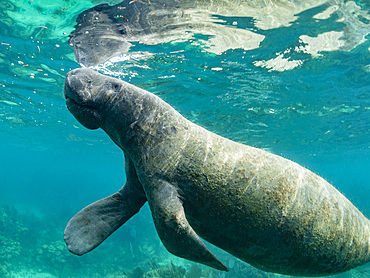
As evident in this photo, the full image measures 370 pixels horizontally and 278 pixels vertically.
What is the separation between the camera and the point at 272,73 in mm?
11680

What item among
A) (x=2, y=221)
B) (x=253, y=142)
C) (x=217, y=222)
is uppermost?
(x=217, y=222)

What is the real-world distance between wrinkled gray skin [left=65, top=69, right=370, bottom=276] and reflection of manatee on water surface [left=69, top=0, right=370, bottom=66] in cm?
551

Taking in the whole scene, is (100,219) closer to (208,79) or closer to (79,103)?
(79,103)

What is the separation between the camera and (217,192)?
265 cm

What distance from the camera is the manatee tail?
3180mm

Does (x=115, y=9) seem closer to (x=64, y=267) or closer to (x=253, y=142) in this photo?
(x=64, y=267)

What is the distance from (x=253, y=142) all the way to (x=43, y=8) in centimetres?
2220

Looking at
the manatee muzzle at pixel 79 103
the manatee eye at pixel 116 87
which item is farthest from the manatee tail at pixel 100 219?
the manatee eye at pixel 116 87

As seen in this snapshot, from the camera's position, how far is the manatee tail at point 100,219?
10.4 ft

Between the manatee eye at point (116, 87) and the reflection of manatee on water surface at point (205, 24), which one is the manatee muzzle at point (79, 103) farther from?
the reflection of manatee on water surface at point (205, 24)

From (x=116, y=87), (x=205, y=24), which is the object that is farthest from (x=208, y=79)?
(x=116, y=87)

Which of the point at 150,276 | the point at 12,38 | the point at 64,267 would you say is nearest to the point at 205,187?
the point at 12,38

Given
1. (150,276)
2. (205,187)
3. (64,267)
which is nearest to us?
(205,187)

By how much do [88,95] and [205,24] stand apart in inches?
263
